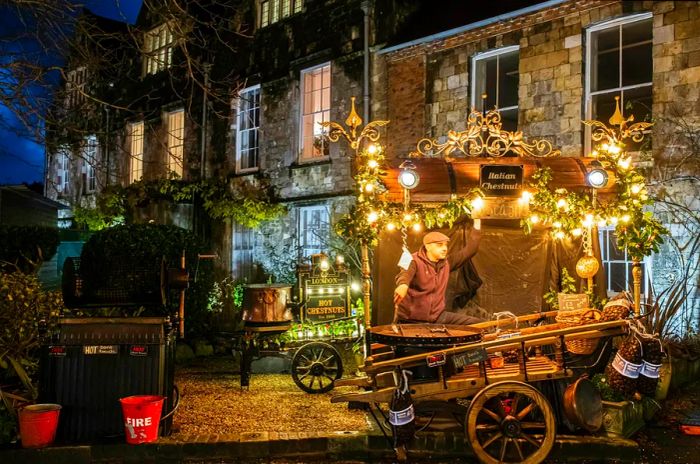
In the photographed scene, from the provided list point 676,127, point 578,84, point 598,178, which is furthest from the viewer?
point 578,84

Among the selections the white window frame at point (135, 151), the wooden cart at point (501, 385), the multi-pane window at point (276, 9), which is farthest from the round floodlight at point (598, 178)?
the white window frame at point (135, 151)

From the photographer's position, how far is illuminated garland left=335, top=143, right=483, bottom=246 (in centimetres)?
795

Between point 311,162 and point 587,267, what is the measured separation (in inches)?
322

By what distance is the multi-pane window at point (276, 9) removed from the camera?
16.2 meters

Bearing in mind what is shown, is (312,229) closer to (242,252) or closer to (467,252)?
(242,252)

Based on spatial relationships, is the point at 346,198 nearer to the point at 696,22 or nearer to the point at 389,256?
the point at 389,256

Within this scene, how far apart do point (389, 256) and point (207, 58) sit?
12096mm

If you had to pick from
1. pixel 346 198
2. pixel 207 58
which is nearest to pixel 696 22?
pixel 346 198

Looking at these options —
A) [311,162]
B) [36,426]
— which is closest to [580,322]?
[36,426]

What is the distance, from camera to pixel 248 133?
677 inches

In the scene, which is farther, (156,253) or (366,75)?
(366,75)

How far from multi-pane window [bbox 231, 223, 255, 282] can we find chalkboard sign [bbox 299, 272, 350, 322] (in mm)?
6616

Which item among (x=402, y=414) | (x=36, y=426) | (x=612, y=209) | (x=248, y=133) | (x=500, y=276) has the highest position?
(x=248, y=133)

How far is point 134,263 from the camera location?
34.7ft
